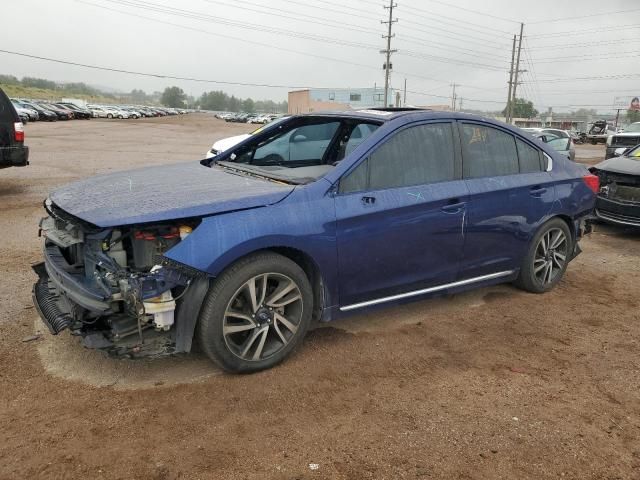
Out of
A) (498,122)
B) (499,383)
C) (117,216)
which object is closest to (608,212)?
(498,122)

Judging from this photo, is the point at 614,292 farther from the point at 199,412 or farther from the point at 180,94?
the point at 180,94

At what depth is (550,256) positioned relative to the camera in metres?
5.15

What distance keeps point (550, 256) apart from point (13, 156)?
28.5ft

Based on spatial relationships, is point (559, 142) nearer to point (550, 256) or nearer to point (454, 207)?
point (550, 256)

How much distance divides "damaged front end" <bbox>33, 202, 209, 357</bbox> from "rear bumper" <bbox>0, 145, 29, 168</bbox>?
23.0 feet

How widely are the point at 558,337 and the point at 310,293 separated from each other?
82.9 inches

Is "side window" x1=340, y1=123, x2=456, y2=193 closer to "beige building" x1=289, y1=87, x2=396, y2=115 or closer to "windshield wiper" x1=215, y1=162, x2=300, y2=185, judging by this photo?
"windshield wiper" x1=215, y1=162, x2=300, y2=185

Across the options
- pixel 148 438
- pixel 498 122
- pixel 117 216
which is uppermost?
pixel 498 122

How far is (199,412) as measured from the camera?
3.02 m

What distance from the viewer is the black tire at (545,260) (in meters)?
4.95

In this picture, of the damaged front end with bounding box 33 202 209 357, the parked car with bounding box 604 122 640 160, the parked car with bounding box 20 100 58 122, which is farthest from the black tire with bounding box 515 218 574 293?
the parked car with bounding box 20 100 58 122

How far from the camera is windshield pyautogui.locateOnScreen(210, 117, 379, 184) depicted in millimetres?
4719

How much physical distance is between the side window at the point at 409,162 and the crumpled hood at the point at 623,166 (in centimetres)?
463

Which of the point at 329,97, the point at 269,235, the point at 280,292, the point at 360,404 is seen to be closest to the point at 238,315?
the point at 280,292
